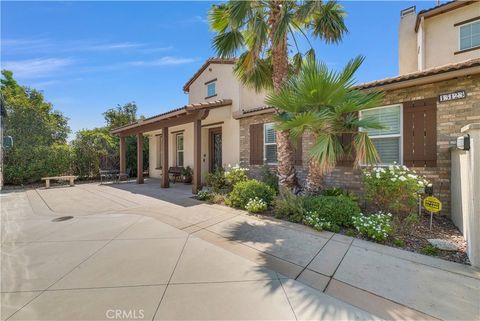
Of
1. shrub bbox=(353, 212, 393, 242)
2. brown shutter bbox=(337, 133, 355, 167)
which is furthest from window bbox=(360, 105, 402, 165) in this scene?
shrub bbox=(353, 212, 393, 242)

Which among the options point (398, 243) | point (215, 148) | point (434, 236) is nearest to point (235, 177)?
point (215, 148)

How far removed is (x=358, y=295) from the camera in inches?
102

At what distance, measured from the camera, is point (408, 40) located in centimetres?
1158

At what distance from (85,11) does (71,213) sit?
6255mm

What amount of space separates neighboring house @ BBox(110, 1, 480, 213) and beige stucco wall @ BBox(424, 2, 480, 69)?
0.11 feet

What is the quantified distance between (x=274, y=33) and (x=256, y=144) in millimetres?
4252

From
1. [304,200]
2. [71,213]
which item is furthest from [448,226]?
[71,213]

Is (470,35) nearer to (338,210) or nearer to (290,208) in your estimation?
(338,210)

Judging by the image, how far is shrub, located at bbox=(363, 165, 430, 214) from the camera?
4.82 metres

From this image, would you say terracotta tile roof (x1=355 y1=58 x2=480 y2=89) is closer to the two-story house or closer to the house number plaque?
the house number plaque

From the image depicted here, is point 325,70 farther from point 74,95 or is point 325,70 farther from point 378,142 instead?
point 74,95

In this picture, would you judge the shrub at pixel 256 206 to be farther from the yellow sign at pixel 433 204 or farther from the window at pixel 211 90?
the window at pixel 211 90

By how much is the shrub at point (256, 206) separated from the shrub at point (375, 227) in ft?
7.55

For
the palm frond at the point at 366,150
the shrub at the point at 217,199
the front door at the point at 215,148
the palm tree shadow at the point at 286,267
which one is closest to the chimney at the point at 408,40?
the palm frond at the point at 366,150
